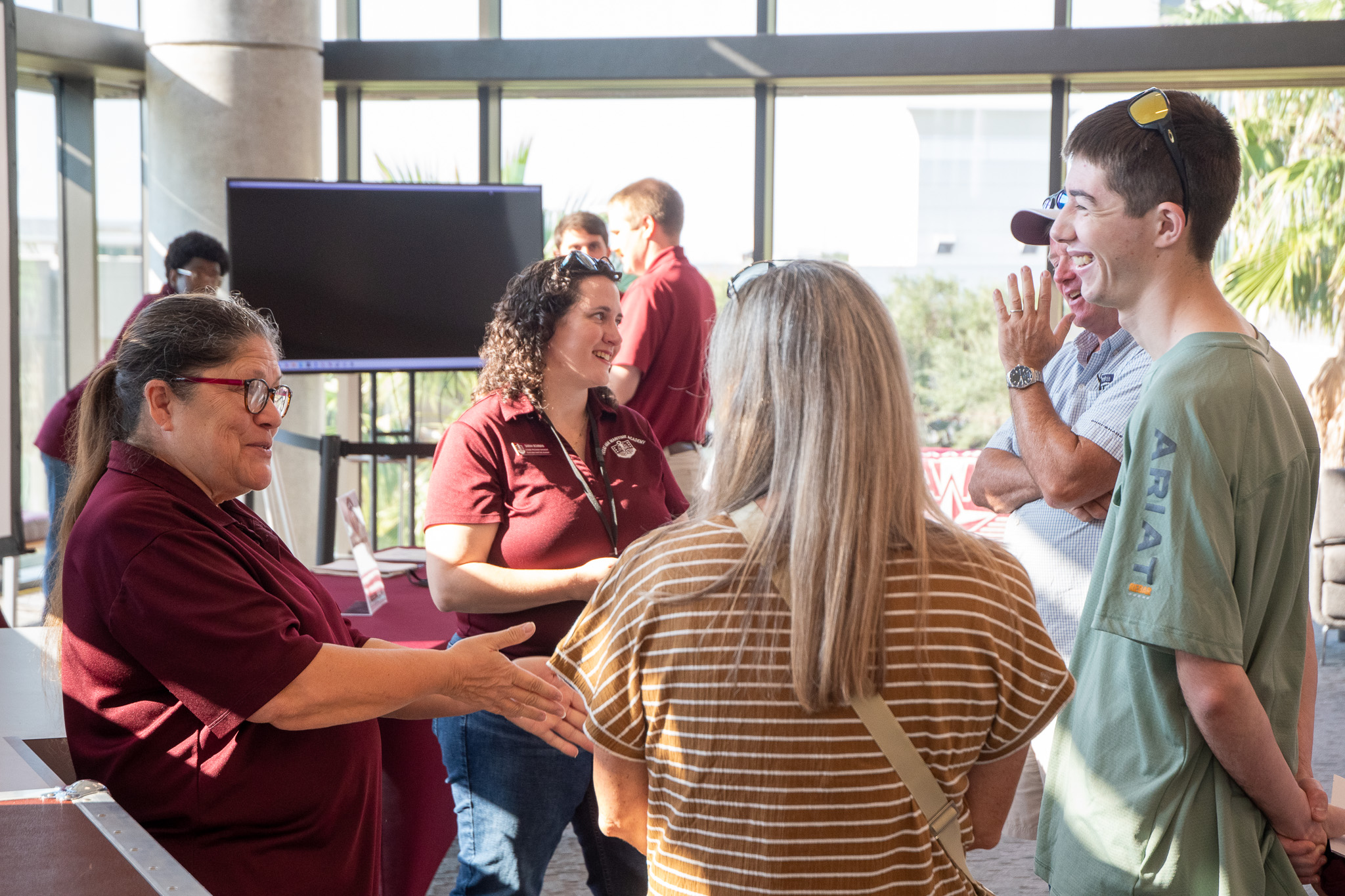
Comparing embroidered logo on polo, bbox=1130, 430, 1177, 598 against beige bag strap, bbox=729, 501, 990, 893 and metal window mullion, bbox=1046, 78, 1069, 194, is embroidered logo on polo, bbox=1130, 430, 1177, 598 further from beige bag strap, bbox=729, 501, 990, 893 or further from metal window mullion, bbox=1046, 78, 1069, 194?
metal window mullion, bbox=1046, 78, 1069, 194

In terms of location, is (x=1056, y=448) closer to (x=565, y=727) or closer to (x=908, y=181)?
(x=565, y=727)

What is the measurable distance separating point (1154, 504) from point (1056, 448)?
0.48 m

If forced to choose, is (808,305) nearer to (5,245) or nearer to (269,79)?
(5,245)

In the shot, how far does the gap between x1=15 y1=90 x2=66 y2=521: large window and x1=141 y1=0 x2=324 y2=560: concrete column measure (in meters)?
0.64

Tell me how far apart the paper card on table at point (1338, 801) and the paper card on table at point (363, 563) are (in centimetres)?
200

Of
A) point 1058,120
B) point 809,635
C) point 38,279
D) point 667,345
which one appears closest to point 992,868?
point 667,345

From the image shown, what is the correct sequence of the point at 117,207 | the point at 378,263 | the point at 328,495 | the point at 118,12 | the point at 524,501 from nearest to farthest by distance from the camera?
1. the point at 524,501
2. the point at 328,495
3. the point at 378,263
4. the point at 118,12
5. the point at 117,207

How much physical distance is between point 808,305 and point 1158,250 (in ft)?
1.95

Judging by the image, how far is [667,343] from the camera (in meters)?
3.98

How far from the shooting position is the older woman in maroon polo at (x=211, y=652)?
1.48m

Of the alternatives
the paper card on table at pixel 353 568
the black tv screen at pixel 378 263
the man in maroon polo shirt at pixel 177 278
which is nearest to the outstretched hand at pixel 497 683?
the paper card on table at pixel 353 568

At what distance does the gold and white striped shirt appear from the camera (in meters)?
1.16

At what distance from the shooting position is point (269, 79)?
5930mm

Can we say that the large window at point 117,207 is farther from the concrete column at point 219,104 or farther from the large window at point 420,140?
the large window at point 420,140
